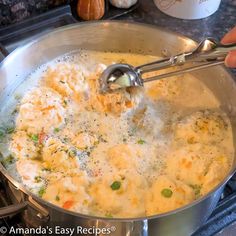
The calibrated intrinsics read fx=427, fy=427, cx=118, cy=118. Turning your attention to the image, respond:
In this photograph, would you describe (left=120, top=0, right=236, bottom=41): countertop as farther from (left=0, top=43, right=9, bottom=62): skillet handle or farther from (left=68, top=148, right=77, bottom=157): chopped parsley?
(left=68, top=148, right=77, bottom=157): chopped parsley

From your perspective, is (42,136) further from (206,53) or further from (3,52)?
(206,53)

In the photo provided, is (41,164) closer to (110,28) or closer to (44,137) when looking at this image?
(44,137)

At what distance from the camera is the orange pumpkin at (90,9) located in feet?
4.04

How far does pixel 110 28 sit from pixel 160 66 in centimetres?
23

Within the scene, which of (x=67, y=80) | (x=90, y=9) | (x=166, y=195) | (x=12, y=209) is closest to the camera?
(x=12, y=209)

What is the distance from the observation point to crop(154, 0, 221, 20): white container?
1281 mm

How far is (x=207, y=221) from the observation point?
35.7 inches

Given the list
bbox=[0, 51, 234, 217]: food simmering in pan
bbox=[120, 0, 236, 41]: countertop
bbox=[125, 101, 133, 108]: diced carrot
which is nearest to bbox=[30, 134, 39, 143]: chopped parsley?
bbox=[0, 51, 234, 217]: food simmering in pan

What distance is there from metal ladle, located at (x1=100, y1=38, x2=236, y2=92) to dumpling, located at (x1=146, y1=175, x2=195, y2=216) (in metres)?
0.24

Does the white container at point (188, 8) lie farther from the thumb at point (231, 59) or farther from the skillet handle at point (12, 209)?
the skillet handle at point (12, 209)

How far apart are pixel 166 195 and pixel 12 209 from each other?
30cm

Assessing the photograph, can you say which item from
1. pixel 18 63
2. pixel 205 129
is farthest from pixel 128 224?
pixel 18 63

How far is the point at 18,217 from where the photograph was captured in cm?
88

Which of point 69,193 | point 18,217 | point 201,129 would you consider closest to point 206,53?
point 201,129
